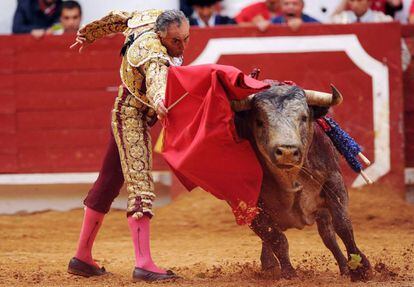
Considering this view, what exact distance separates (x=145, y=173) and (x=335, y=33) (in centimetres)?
313

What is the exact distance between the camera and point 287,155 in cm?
415

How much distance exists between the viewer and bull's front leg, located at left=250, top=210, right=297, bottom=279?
15.4 feet

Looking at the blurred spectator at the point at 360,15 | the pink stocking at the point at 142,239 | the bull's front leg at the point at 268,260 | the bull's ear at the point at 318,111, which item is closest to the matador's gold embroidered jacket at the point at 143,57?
the pink stocking at the point at 142,239

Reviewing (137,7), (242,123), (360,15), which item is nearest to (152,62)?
(242,123)

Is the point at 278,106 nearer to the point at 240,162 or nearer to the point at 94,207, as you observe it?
the point at 240,162

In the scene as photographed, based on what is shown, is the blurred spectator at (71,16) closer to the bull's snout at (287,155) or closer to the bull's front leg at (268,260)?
the bull's front leg at (268,260)

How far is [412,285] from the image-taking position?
171 inches

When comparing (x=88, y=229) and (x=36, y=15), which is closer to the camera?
(x=88, y=229)

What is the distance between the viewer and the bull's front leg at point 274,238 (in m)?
4.68

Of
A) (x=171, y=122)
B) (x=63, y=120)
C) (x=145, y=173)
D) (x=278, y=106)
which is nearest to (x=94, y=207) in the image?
(x=145, y=173)

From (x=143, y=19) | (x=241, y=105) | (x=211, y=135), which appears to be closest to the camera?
(x=211, y=135)

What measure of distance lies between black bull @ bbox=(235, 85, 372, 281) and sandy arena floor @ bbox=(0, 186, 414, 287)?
0.52ft

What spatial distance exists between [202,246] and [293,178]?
1.80 metres

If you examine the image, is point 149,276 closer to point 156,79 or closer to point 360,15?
point 156,79
